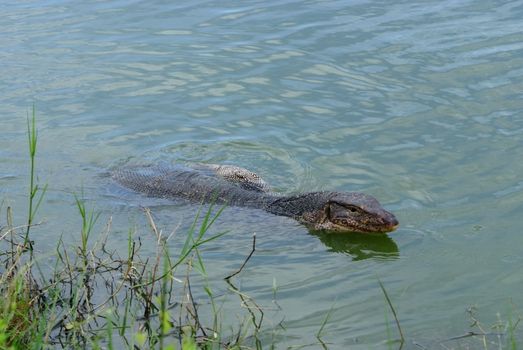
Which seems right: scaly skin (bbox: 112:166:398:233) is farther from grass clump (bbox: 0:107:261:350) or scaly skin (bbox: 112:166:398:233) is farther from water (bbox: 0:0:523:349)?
grass clump (bbox: 0:107:261:350)

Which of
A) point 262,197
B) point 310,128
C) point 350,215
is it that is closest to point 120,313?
point 350,215

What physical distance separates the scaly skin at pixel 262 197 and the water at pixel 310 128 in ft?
0.48

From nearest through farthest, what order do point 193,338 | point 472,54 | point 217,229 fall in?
point 193,338 < point 217,229 < point 472,54

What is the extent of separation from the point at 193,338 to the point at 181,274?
229 centimetres

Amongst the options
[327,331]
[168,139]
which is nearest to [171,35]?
[168,139]

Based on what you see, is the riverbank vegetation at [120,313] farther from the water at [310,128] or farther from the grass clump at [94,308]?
the water at [310,128]

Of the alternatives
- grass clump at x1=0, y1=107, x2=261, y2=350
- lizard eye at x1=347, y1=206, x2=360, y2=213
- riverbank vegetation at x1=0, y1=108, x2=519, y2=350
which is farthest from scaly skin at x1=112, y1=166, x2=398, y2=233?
grass clump at x1=0, y1=107, x2=261, y2=350

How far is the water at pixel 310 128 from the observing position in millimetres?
7203

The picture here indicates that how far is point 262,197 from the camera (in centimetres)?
915

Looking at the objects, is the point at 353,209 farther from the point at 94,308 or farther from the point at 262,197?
the point at 94,308

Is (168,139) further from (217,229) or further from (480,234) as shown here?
(480,234)

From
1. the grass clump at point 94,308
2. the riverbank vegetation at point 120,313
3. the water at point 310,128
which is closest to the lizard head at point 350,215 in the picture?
the water at point 310,128

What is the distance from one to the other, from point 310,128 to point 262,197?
1725 mm

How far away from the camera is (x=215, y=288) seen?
7.22m
